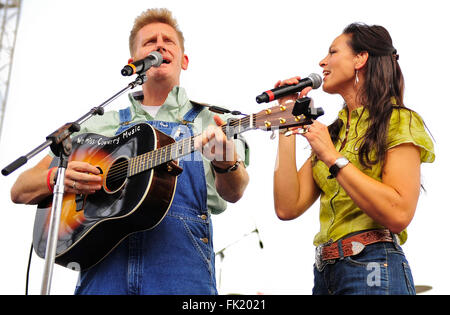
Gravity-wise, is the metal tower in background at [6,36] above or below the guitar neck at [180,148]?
above

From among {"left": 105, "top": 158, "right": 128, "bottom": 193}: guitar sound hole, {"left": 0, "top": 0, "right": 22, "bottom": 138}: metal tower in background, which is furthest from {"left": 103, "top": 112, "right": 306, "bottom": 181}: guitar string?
{"left": 0, "top": 0, "right": 22, "bottom": 138}: metal tower in background

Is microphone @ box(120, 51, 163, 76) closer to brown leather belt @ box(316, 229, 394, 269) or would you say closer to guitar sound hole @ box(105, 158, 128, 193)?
guitar sound hole @ box(105, 158, 128, 193)

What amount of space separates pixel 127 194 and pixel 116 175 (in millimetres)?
161

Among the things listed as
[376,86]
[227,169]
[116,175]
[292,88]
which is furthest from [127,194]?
[376,86]

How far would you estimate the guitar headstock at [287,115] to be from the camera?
1836 millimetres

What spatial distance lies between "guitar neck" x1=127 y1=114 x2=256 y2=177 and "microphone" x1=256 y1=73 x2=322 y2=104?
146mm

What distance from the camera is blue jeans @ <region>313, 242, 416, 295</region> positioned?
1.67 meters

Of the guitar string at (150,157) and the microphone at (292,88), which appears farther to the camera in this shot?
the guitar string at (150,157)

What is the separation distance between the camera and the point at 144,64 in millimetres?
2369

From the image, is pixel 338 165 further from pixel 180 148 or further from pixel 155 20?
pixel 155 20

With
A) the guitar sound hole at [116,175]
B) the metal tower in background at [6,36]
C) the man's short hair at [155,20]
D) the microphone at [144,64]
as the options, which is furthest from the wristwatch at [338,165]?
the metal tower in background at [6,36]

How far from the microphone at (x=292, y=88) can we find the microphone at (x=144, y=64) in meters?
0.68

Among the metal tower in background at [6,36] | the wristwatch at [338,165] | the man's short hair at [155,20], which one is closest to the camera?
the wristwatch at [338,165]

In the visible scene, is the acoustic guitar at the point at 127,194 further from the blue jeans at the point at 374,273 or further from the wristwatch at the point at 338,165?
the blue jeans at the point at 374,273
